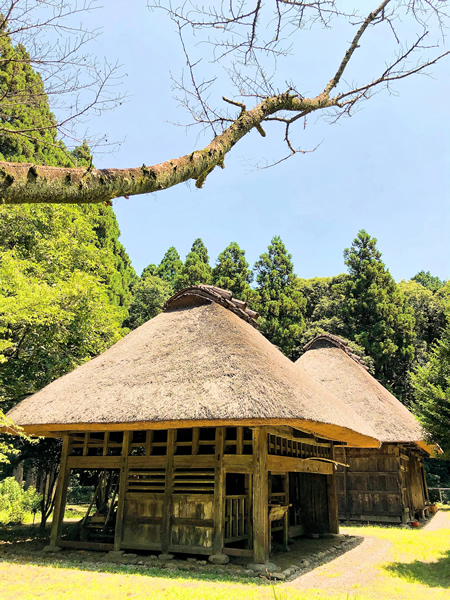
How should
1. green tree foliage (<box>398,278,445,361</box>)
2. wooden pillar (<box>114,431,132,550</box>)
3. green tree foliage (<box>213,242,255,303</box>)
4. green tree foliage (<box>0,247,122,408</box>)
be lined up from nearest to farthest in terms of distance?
wooden pillar (<box>114,431,132,550</box>)
green tree foliage (<box>0,247,122,408</box>)
green tree foliage (<box>213,242,255,303</box>)
green tree foliage (<box>398,278,445,361</box>)

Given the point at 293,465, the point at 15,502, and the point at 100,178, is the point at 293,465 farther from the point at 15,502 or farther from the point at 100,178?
the point at 15,502

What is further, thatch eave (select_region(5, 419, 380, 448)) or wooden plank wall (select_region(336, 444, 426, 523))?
wooden plank wall (select_region(336, 444, 426, 523))

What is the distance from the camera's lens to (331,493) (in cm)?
1262

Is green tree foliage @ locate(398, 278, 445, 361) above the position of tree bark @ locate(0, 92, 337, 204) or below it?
above

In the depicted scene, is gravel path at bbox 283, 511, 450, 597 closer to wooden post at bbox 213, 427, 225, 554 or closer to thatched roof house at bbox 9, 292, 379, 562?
thatched roof house at bbox 9, 292, 379, 562

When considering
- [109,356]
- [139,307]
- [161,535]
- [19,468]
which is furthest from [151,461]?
[139,307]

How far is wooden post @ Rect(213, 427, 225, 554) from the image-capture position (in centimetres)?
782

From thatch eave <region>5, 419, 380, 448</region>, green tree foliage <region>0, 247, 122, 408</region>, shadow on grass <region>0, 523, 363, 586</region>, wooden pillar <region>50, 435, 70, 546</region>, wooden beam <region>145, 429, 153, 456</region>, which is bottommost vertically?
shadow on grass <region>0, 523, 363, 586</region>

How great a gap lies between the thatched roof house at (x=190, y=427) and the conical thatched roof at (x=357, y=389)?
4274 millimetres

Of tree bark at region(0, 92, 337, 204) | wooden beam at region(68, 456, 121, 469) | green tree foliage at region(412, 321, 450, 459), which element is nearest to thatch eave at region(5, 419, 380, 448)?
wooden beam at region(68, 456, 121, 469)

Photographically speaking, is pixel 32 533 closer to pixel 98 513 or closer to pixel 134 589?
pixel 98 513

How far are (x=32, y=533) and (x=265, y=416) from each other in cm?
921

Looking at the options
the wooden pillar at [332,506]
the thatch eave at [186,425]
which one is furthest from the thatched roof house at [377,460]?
the thatch eave at [186,425]

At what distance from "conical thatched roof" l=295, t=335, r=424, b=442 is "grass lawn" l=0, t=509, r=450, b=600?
5448mm
